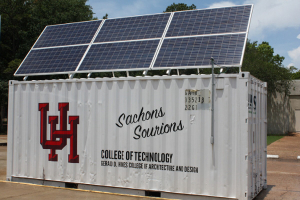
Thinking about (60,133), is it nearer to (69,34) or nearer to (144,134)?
(144,134)

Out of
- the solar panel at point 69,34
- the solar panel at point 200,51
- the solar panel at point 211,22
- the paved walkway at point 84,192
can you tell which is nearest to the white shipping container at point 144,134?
the paved walkway at point 84,192

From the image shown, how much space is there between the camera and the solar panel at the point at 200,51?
316 inches

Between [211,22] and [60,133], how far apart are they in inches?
208

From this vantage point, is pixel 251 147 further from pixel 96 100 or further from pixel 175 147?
pixel 96 100

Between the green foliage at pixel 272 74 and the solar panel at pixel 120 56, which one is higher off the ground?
the green foliage at pixel 272 74

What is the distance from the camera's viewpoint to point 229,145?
7082 millimetres

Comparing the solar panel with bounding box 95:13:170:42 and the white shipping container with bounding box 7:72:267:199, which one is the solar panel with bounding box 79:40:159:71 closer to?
the solar panel with bounding box 95:13:170:42

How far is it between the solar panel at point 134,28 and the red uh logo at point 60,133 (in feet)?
9.24

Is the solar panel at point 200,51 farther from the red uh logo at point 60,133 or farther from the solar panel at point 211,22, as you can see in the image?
the red uh logo at point 60,133

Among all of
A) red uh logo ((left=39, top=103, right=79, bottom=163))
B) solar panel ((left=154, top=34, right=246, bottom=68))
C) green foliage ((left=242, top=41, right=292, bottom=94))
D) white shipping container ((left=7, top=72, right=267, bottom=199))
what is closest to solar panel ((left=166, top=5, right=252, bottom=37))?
solar panel ((left=154, top=34, right=246, bottom=68))

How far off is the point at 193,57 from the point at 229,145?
98.4 inches

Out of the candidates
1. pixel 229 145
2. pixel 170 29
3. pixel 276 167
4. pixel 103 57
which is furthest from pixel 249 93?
pixel 276 167

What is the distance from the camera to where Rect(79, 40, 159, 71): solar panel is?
888cm

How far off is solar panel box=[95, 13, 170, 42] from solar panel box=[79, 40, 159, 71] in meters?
0.33
